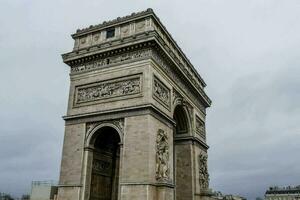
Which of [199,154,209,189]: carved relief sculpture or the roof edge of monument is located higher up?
the roof edge of monument

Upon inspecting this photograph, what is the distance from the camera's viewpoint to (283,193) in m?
101

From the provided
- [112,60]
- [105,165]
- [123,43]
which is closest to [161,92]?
[112,60]

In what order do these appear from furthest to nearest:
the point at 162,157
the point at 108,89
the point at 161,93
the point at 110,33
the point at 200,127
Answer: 1. the point at 200,127
2. the point at 110,33
3. the point at 161,93
4. the point at 108,89
5. the point at 162,157

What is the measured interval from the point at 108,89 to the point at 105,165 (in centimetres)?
456

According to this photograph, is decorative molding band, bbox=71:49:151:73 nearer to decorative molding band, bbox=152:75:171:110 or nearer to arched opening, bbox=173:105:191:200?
decorative molding band, bbox=152:75:171:110

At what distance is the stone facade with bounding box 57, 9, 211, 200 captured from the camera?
1719cm

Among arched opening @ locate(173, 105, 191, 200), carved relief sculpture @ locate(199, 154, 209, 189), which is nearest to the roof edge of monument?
arched opening @ locate(173, 105, 191, 200)

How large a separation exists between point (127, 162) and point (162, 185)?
2066 millimetres

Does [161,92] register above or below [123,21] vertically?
below

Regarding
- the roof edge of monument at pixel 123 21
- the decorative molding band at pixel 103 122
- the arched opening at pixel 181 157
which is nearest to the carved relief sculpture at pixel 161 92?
the decorative molding band at pixel 103 122

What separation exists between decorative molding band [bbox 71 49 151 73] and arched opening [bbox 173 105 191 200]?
5633 millimetres

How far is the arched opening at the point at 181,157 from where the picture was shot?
23.0 m

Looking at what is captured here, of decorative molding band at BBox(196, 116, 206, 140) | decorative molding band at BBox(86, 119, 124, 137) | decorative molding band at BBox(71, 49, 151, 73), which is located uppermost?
decorative molding band at BBox(71, 49, 151, 73)

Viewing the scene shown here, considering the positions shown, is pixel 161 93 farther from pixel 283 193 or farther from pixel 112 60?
pixel 283 193
